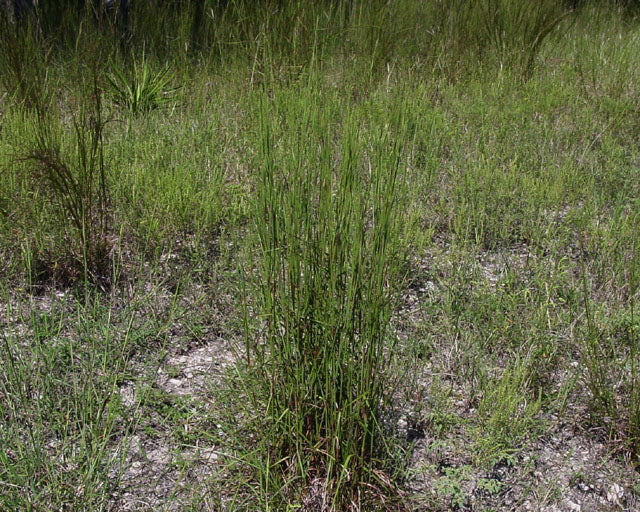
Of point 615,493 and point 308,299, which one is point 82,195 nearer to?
point 308,299

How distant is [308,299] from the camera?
176cm

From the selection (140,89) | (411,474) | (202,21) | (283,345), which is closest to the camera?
(283,345)

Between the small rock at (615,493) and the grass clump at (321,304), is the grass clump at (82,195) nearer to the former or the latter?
the grass clump at (321,304)

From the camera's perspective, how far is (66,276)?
2.77m

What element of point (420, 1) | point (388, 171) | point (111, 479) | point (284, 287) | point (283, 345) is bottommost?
point (111, 479)

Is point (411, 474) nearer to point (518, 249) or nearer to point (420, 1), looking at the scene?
point (518, 249)

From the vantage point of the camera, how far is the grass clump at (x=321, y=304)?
1623 millimetres

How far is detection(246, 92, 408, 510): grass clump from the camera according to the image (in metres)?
1.62

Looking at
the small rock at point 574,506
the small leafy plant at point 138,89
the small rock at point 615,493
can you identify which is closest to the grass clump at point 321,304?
the small rock at point 574,506

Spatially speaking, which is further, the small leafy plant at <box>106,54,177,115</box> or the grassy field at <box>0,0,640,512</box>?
the small leafy plant at <box>106,54,177,115</box>

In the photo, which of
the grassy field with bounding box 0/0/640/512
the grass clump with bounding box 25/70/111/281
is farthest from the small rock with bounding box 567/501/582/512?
the grass clump with bounding box 25/70/111/281

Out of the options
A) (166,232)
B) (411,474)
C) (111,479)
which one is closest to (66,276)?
(166,232)

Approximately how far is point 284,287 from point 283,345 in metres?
0.18

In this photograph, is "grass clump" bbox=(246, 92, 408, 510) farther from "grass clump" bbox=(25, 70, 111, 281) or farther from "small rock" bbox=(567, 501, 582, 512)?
"grass clump" bbox=(25, 70, 111, 281)
